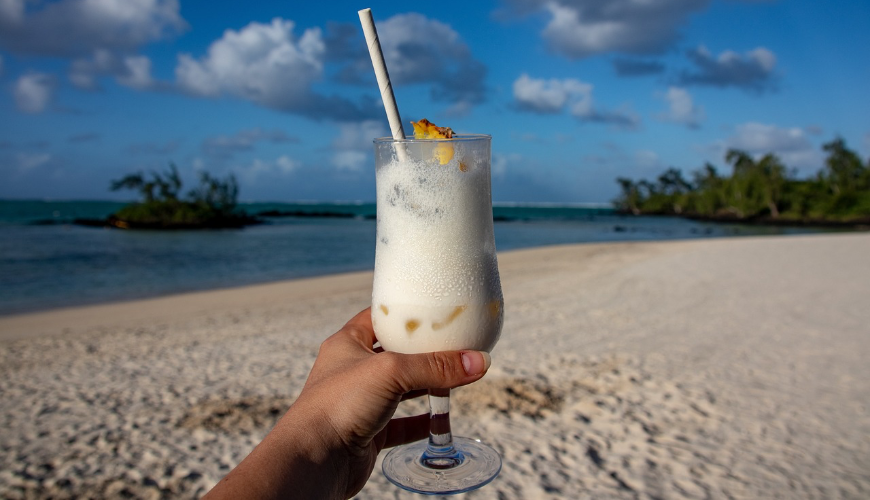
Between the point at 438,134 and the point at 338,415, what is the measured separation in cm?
73

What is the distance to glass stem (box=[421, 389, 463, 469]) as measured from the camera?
59.7 inches

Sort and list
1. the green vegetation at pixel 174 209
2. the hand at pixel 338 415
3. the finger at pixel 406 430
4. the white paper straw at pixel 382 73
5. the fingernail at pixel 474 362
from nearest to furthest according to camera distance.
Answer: the hand at pixel 338 415
the fingernail at pixel 474 362
the white paper straw at pixel 382 73
the finger at pixel 406 430
the green vegetation at pixel 174 209

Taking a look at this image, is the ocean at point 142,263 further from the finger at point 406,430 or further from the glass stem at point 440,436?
the glass stem at point 440,436

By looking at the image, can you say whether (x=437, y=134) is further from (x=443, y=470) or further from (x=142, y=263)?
(x=142, y=263)

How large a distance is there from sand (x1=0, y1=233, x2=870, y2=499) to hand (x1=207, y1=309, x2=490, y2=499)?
1.60m

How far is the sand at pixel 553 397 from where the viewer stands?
311 centimetres

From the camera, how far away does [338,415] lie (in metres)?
1.37

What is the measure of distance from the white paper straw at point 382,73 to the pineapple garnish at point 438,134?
65 millimetres

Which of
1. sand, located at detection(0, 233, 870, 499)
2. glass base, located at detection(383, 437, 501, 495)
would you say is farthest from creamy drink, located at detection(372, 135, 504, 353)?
sand, located at detection(0, 233, 870, 499)

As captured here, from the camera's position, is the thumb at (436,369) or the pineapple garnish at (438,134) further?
the pineapple garnish at (438,134)

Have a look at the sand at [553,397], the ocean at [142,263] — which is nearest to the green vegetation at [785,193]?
the ocean at [142,263]

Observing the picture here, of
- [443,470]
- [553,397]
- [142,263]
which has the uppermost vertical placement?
[443,470]

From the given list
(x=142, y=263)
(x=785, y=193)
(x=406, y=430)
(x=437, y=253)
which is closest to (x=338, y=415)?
(x=437, y=253)

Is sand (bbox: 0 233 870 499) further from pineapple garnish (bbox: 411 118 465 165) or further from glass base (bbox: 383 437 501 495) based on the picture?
pineapple garnish (bbox: 411 118 465 165)
